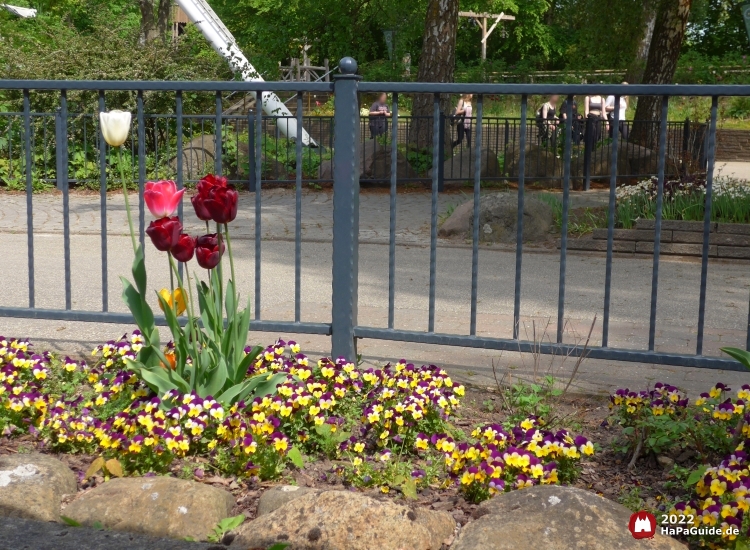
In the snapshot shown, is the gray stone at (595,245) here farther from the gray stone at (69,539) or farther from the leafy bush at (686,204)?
the gray stone at (69,539)

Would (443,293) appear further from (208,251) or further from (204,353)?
(208,251)

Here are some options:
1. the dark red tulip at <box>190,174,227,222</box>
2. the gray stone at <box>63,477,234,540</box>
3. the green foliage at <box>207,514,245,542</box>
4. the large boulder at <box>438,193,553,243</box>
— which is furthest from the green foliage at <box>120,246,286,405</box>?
the large boulder at <box>438,193,553,243</box>

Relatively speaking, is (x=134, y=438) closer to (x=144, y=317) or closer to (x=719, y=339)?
(x=144, y=317)

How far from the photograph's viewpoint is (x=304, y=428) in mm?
3867

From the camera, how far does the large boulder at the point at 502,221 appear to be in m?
10.8

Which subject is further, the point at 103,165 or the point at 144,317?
the point at 103,165

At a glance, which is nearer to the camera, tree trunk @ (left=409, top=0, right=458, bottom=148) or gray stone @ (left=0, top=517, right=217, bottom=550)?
gray stone @ (left=0, top=517, right=217, bottom=550)

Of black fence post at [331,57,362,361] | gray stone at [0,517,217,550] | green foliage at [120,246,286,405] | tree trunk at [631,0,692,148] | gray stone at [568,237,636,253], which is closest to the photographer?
gray stone at [0,517,217,550]

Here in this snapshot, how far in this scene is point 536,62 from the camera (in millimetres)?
55594

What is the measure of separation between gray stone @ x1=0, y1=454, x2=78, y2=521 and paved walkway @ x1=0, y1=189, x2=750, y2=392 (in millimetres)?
1980

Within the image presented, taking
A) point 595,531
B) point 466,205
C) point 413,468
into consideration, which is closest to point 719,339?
point 413,468

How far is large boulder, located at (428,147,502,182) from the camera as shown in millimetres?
17609

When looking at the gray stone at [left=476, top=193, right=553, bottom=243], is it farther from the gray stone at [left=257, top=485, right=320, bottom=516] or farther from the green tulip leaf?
the gray stone at [left=257, top=485, right=320, bottom=516]

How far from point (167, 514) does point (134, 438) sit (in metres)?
0.54
